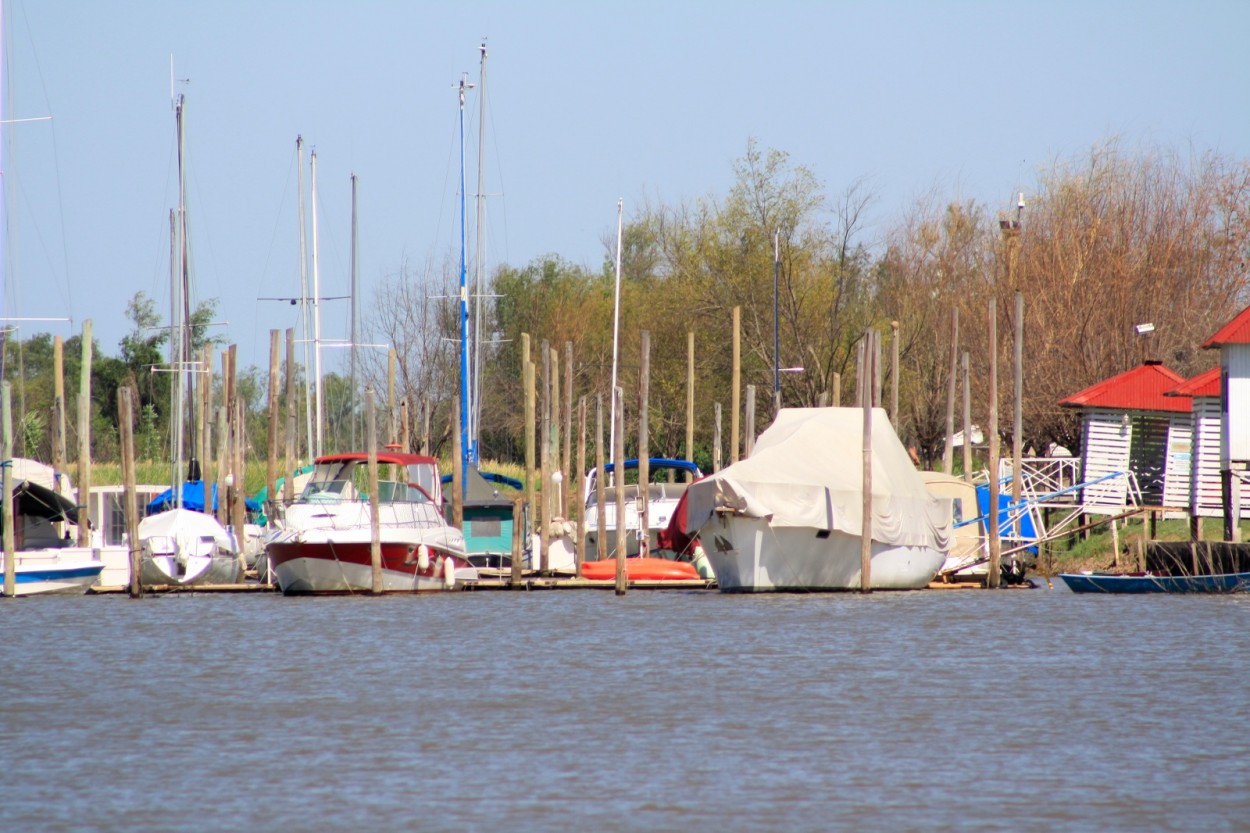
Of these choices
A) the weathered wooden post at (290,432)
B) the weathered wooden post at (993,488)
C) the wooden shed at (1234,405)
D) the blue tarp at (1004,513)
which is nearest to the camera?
the weathered wooden post at (993,488)

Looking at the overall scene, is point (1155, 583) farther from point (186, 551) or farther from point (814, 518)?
point (186, 551)

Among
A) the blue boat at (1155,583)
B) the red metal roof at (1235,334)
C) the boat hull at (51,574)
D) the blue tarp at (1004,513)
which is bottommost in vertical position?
the blue boat at (1155,583)

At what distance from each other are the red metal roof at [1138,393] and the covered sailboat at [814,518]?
1238cm

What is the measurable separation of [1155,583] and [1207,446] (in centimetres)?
661

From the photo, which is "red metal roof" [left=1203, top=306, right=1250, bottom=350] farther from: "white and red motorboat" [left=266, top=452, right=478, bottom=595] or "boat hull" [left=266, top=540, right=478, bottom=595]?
"boat hull" [left=266, top=540, right=478, bottom=595]

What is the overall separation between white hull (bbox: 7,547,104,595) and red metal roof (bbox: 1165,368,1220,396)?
25497 millimetres

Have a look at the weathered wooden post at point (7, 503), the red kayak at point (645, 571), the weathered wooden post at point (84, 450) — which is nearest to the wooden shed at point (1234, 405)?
the red kayak at point (645, 571)

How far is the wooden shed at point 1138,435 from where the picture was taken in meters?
47.1

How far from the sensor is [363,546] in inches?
1435

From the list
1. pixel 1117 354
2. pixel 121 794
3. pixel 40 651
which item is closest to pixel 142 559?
pixel 40 651

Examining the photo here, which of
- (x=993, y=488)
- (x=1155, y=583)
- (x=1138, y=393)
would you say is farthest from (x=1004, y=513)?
(x=993, y=488)

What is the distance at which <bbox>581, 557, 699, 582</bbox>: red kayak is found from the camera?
39469 mm

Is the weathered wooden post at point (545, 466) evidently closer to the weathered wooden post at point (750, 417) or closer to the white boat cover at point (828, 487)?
the white boat cover at point (828, 487)

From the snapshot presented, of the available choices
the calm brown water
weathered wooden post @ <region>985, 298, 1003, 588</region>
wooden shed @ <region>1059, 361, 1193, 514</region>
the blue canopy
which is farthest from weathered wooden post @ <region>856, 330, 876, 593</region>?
the blue canopy
